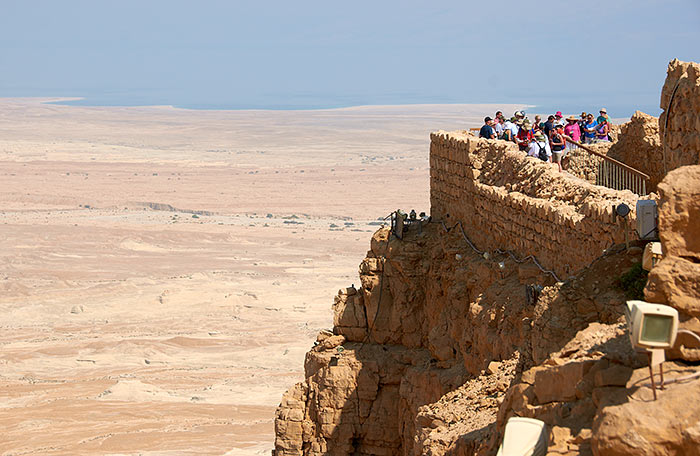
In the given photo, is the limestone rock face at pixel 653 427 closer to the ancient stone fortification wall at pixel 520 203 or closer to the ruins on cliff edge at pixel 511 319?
the ruins on cliff edge at pixel 511 319

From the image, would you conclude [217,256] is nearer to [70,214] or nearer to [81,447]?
[70,214]

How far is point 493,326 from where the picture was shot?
529 inches

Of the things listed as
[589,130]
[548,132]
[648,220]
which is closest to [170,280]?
[589,130]

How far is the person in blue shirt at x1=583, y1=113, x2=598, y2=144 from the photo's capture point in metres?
20.6

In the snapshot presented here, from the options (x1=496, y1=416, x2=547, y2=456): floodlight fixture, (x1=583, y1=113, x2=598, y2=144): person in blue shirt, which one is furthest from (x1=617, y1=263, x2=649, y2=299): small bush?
(x1=583, y1=113, x2=598, y2=144): person in blue shirt

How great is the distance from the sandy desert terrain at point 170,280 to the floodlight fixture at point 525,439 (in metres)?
19.0

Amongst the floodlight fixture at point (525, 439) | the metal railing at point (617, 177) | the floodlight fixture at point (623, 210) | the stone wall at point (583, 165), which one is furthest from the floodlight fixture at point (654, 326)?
the stone wall at point (583, 165)

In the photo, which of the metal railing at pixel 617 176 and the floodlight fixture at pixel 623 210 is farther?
the metal railing at pixel 617 176

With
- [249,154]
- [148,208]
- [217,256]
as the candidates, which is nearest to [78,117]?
[249,154]

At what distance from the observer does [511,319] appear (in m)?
13.0

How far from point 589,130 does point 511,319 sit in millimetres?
8799

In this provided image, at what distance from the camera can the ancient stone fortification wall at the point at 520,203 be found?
11789 mm

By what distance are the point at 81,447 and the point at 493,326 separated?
15497mm

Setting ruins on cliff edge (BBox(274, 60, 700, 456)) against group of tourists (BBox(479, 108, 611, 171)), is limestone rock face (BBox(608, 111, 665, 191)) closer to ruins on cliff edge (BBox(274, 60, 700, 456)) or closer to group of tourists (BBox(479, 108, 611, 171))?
ruins on cliff edge (BBox(274, 60, 700, 456))
